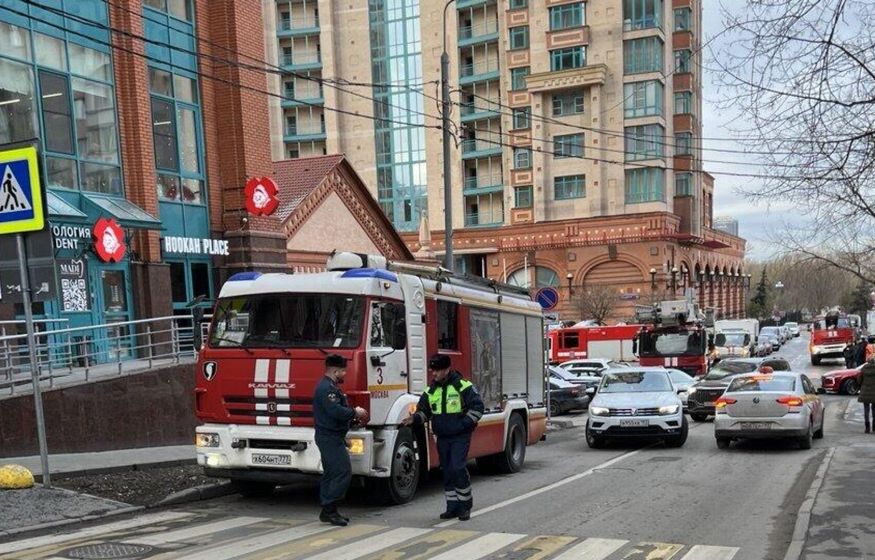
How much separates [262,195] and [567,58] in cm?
4711

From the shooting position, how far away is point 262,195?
20688 mm

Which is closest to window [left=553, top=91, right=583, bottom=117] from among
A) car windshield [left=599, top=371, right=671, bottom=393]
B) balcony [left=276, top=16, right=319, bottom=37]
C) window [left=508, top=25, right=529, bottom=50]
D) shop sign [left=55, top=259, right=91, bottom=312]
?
window [left=508, top=25, right=529, bottom=50]

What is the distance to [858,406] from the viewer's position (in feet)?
83.8

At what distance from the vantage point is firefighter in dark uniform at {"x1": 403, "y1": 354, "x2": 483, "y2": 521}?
27.6 feet

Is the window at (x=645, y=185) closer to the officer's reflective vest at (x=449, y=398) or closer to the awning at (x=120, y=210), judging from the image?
the awning at (x=120, y=210)

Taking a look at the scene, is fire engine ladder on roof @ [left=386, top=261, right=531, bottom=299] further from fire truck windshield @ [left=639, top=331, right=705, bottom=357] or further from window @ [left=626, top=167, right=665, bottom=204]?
window @ [left=626, top=167, right=665, bottom=204]

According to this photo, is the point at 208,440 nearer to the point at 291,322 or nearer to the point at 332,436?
the point at 291,322

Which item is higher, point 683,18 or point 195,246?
point 683,18

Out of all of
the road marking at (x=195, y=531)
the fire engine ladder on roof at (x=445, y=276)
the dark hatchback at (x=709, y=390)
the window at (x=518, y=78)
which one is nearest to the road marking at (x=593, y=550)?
the road marking at (x=195, y=531)

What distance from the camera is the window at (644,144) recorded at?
60.6 meters

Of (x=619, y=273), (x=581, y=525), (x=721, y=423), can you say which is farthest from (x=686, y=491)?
(x=619, y=273)

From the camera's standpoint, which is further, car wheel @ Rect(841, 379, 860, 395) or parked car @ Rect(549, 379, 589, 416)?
Answer: car wheel @ Rect(841, 379, 860, 395)

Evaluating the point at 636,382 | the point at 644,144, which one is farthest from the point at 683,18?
the point at 636,382

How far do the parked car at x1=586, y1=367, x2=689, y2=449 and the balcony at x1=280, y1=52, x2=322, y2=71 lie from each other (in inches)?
2464
